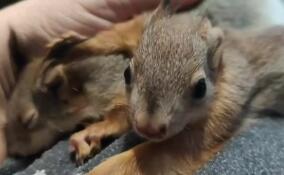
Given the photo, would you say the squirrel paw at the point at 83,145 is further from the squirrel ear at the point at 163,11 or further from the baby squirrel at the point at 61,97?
the squirrel ear at the point at 163,11

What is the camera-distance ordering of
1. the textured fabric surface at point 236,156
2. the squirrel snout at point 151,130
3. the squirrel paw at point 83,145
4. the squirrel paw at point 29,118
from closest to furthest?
the squirrel snout at point 151,130 → the textured fabric surface at point 236,156 → the squirrel paw at point 83,145 → the squirrel paw at point 29,118

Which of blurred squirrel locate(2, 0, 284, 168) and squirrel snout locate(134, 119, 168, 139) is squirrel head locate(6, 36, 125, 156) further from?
squirrel snout locate(134, 119, 168, 139)

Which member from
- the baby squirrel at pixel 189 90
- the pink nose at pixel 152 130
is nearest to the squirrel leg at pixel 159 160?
the baby squirrel at pixel 189 90

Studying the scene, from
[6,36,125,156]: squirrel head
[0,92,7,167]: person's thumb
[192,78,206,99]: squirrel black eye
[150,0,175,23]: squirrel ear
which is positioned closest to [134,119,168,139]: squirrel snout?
[192,78,206,99]: squirrel black eye

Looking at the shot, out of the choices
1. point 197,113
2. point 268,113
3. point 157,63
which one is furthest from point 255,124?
point 157,63

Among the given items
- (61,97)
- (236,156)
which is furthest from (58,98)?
(236,156)
